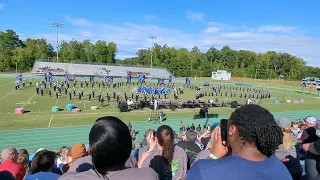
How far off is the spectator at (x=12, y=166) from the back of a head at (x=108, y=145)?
240 centimetres

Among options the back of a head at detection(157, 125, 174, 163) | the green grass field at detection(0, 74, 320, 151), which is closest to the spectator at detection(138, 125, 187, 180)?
the back of a head at detection(157, 125, 174, 163)

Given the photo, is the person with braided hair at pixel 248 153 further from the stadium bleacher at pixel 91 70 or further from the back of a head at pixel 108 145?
the stadium bleacher at pixel 91 70

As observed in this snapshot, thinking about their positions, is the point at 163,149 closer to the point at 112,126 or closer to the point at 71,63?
the point at 112,126

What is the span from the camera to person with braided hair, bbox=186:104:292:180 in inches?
65.2

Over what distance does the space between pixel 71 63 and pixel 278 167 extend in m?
68.9

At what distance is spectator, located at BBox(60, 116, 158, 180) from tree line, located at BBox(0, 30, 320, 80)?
74798mm

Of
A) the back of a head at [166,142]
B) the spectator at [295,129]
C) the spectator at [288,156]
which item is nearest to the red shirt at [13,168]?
the back of a head at [166,142]

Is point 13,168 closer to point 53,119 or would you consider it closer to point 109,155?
point 109,155

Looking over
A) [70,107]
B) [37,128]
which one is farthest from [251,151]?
[70,107]

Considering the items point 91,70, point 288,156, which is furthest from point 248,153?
point 91,70

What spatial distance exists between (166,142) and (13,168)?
6.90ft

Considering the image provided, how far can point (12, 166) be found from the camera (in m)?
3.76

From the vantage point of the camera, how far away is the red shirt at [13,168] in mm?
3700

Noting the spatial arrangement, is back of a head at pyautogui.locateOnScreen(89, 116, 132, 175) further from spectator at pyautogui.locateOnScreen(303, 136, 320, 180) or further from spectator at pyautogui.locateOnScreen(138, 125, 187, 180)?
spectator at pyautogui.locateOnScreen(303, 136, 320, 180)
